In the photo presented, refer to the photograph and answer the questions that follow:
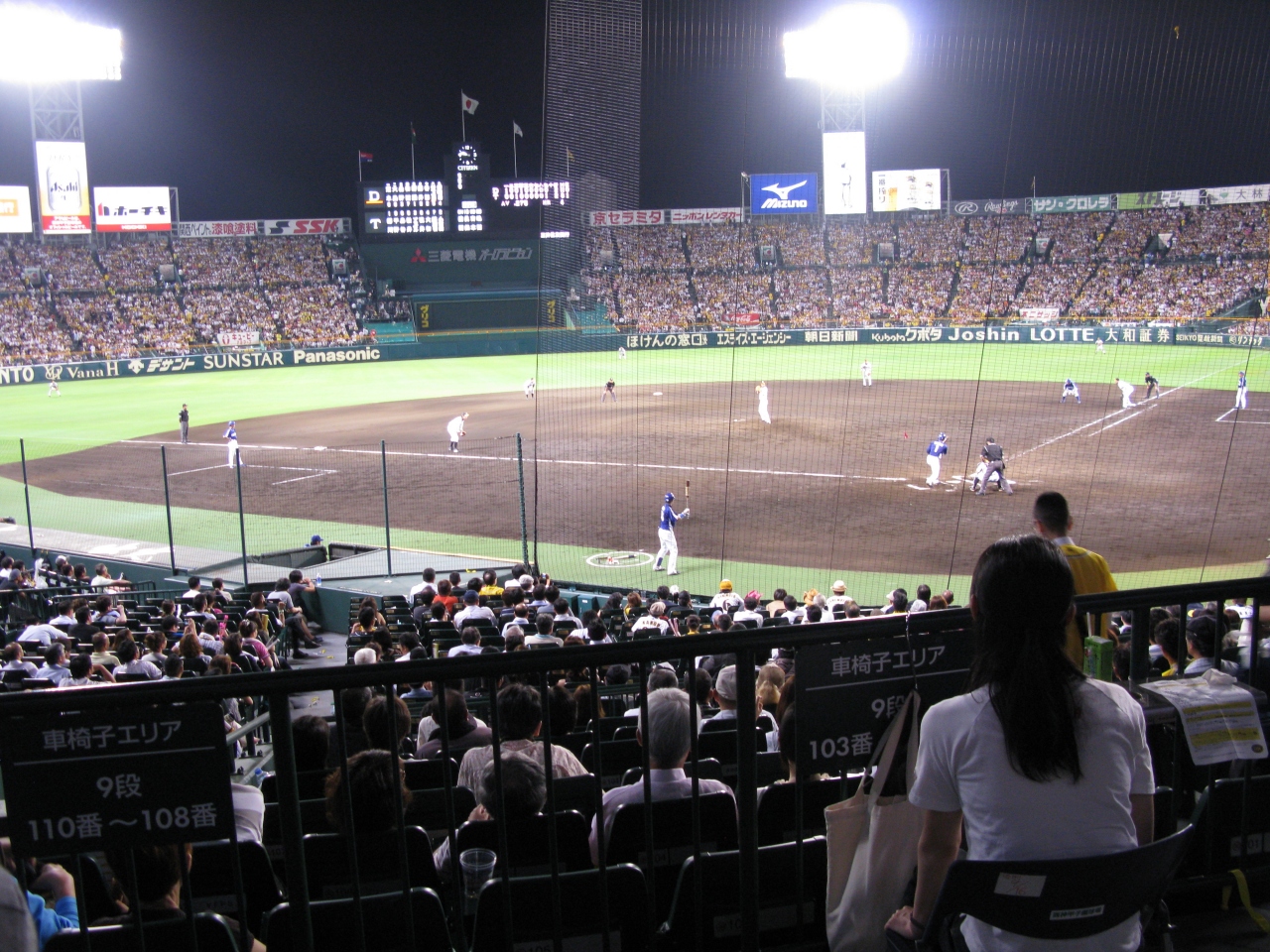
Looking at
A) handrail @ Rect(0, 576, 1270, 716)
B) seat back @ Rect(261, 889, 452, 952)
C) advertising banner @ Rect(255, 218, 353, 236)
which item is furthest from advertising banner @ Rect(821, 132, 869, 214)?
seat back @ Rect(261, 889, 452, 952)

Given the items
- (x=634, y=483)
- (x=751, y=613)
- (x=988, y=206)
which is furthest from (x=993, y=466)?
(x=988, y=206)

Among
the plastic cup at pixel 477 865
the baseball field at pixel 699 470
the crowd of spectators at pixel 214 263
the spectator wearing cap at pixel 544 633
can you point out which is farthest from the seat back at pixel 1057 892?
the crowd of spectators at pixel 214 263

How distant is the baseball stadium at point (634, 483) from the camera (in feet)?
10.2

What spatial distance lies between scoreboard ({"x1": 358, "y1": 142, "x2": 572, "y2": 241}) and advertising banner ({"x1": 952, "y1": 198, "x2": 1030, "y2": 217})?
26747mm

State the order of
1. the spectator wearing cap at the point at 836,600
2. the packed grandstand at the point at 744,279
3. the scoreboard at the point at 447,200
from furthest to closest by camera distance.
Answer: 1. the scoreboard at the point at 447,200
2. the packed grandstand at the point at 744,279
3. the spectator wearing cap at the point at 836,600

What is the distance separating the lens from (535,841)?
412 cm

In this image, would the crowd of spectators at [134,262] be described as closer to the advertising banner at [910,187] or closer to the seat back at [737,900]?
the advertising banner at [910,187]

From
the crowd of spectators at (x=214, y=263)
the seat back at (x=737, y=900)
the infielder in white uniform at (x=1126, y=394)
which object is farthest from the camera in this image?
the crowd of spectators at (x=214, y=263)

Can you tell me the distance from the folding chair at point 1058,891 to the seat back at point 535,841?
178 centimetres

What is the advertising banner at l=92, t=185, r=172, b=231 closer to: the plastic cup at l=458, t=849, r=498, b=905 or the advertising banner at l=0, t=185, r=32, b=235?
the advertising banner at l=0, t=185, r=32, b=235

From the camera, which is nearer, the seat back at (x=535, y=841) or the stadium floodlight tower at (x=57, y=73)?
the seat back at (x=535, y=841)

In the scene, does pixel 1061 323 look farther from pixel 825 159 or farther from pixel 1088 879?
pixel 1088 879

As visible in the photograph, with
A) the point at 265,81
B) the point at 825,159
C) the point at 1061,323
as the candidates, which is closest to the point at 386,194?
the point at 265,81

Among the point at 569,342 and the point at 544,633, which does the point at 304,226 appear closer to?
the point at 569,342
